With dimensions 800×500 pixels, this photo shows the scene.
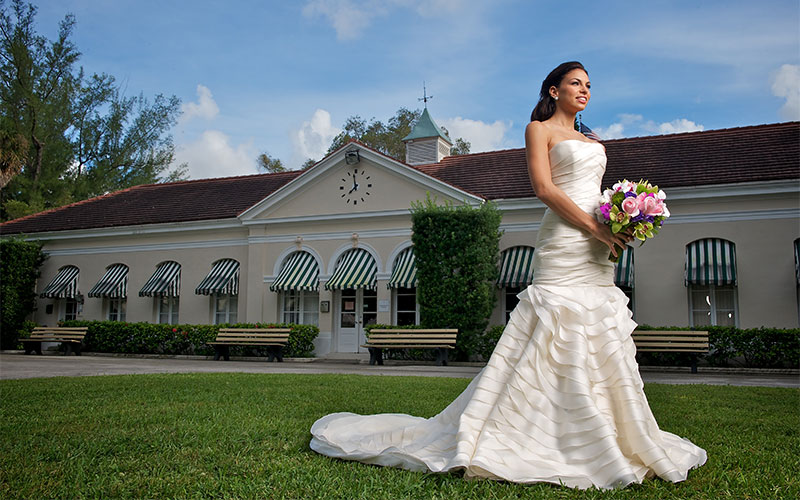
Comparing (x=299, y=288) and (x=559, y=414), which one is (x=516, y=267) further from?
(x=559, y=414)

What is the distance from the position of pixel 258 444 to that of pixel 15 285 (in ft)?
76.3

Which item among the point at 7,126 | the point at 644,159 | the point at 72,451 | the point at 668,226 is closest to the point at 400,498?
the point at 72,451

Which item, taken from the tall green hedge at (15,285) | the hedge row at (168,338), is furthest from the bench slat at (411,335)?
the tall green hedge at (15,285)

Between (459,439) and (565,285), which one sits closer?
(459,439)

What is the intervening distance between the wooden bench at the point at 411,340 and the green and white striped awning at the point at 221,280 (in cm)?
677

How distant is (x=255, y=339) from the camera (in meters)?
19.0

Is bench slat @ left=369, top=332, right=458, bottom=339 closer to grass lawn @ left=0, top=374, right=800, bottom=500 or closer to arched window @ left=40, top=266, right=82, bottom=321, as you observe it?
grass lawn @ left=0, top=374, right=800, bottom=500

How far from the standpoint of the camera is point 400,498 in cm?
360

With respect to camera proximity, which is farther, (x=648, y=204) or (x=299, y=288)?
(x=299, y=288)

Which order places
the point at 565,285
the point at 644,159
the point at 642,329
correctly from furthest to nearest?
the point at 644,159 → the point at 642,329 → the point at 565,285

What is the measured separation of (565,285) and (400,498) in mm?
1824

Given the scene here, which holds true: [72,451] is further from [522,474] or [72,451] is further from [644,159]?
[644,159]

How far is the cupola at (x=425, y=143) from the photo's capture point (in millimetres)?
24000

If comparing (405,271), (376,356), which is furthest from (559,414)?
(405,271)
